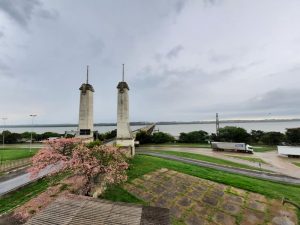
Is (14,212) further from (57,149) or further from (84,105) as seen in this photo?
(84,105)

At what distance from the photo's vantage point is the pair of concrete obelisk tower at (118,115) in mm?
29766

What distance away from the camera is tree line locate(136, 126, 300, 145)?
61.0m

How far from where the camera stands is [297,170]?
35.5 metres

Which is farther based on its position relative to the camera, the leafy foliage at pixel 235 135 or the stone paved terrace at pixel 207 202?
the leafy foliage at pixel 235 135

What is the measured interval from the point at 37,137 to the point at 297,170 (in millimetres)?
68023

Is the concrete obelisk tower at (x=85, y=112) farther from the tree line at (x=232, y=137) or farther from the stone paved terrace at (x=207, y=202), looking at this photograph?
the tree line at (x=232, y=137)

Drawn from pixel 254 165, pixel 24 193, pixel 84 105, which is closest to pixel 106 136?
pixel 84 105

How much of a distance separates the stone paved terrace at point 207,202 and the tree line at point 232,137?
138ft

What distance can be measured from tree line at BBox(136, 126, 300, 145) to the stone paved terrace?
41.9 m

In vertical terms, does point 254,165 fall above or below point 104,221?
below

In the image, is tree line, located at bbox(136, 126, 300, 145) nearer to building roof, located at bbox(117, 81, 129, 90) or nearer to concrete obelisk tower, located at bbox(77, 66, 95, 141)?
concrete obelisk tower, located at bbox(77, 66, 95, 141)

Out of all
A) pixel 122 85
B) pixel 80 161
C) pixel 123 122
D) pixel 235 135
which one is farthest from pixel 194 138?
pixel 80 161

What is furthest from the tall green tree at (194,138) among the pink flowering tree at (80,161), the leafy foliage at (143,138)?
the pink flowering tree at (80,161)

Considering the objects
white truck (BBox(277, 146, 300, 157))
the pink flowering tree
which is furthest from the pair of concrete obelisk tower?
white truck (BBox(277, 146, 300, 157))
